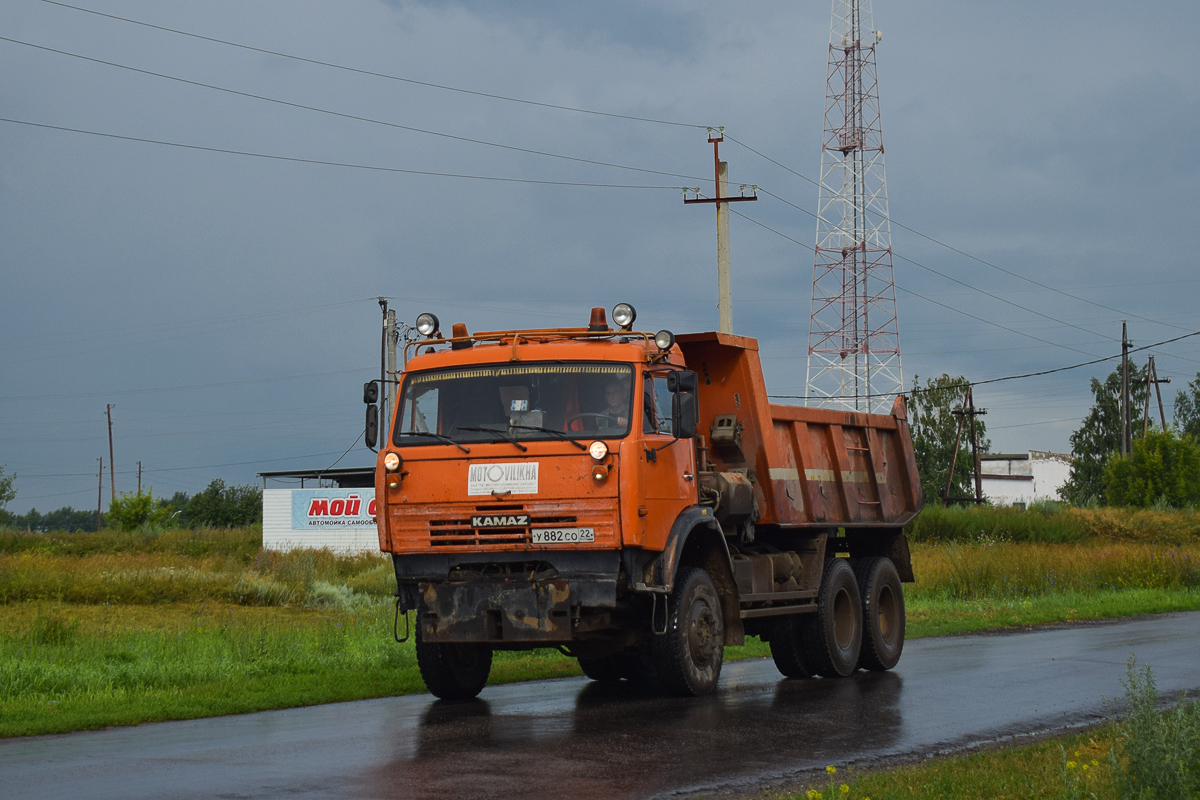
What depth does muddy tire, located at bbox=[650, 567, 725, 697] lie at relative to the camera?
35.2 ft

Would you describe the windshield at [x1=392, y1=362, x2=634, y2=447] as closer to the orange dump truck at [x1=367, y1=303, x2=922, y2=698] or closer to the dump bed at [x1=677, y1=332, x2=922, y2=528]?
the orange dump truck at [x1=367, y1=303, x2=922, y2=698]

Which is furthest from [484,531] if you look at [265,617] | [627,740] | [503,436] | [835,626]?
[265,617]

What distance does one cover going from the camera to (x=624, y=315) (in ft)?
36.9

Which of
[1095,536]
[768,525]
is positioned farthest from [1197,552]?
[768,525]

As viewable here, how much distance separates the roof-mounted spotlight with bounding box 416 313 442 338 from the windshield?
62 centimetres

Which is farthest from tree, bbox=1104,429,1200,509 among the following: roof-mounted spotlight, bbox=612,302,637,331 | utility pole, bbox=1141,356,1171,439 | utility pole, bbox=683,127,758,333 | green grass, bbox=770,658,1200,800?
green grass, bbox=770,658,1200,800

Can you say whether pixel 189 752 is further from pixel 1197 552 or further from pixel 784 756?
pixel 1197 552

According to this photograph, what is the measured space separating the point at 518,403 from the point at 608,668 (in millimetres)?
3907

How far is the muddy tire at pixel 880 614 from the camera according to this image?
1439cm

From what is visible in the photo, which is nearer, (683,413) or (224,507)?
(683,413)

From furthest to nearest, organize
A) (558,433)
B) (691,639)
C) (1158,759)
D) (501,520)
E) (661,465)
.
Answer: (691,639) → (661,465) → (558,433) → (501,520) → (1158,759)

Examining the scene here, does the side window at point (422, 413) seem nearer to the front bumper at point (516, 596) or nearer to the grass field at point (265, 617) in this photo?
the front bumper at point (516, 596)

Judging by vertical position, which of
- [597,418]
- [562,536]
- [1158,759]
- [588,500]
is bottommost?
[1158,759]

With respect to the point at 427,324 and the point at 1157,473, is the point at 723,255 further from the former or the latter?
the point at 1157,473
